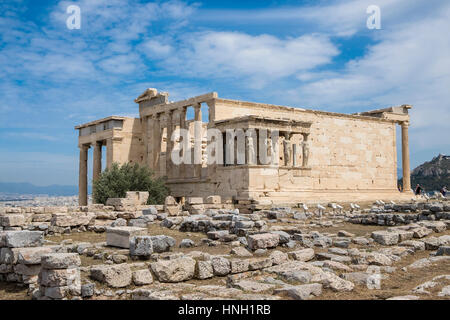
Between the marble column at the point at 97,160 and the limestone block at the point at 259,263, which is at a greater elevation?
the marble column at the point at 97,160

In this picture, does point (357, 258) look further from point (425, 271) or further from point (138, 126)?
point (138, 126)

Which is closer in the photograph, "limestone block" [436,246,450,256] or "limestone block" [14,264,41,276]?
"limestone block" [14,264,41,276]

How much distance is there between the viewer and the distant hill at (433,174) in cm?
6038

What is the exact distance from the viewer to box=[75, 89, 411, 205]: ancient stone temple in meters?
23.3

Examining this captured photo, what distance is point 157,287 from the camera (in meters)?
6.64

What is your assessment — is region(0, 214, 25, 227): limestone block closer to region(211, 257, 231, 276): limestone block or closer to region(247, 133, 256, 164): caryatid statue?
region(211, 257, 231, 276): limestone block

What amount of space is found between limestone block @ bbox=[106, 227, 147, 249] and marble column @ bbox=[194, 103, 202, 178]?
15603 mm

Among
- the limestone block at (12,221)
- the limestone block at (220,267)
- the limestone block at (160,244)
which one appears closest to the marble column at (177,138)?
the limestone block at (12,221)

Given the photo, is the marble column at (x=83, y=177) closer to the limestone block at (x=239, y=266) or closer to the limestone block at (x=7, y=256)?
the limestone block at (x=7, y=256)

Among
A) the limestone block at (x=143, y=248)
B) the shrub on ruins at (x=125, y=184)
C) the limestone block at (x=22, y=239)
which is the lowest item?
the limestone block at (x=143, y=248)

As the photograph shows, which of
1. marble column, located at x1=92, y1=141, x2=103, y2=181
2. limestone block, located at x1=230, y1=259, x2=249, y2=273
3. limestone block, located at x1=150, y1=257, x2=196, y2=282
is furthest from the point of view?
marble column, located at x1=92, y1=141, x2=103, y2=181

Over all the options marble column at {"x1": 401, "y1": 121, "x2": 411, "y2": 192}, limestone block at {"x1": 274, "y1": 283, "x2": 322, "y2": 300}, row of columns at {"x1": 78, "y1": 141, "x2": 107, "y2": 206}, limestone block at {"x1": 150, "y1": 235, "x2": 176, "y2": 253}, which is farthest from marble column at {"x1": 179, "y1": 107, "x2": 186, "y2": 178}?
limestone block at {"x1": 274, "y1": 283, "x2": 322, "y2": 300}
